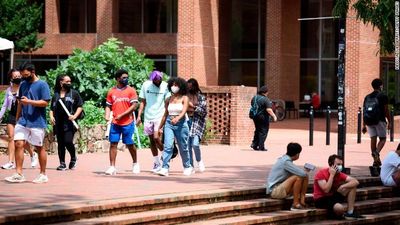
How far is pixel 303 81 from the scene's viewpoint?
52.2 metres

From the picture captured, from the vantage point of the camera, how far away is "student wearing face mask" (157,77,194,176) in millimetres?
15914

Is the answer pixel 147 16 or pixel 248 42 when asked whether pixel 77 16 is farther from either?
pixel 248 42

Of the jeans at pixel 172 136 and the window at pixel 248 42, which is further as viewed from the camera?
the window at pixel 248 42

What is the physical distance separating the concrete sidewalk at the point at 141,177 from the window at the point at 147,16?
1072 inches

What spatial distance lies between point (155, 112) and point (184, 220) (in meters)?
4.69

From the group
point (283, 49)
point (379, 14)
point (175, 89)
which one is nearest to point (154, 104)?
point (175, 89)

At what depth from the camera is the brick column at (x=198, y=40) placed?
1796 inches

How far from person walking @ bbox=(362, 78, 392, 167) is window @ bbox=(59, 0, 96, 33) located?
36422 millimetres

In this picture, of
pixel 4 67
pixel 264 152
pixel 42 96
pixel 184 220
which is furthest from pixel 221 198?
pixel 4 67

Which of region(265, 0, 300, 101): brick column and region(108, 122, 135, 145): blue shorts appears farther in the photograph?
region(265, 0, 300, 101): brick column

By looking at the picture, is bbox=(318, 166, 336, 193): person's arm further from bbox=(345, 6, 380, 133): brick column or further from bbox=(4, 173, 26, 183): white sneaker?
bbox=(345, 6, 380, 133): brick column

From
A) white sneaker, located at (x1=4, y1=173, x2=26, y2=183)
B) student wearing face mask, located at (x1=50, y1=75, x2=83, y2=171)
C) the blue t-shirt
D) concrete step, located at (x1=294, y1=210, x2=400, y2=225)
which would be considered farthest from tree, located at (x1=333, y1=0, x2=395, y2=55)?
white sneaker, located at (x1=4, y1=173, x2=26, y2=183)

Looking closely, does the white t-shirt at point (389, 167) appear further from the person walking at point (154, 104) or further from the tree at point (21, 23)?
the tree at point (21, 23)

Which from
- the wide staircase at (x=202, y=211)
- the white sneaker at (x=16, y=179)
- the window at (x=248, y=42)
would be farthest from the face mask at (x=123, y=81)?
the window at (x=248, y=42)
